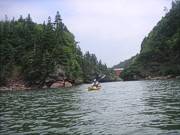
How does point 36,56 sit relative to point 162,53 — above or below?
below

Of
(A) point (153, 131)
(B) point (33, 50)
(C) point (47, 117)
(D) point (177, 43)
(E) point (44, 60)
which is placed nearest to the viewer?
(A) point (153, 131)

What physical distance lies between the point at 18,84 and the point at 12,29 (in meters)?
A: 33.0

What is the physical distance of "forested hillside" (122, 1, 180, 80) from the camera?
152375 mm

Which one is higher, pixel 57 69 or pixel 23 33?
pixel 23 33

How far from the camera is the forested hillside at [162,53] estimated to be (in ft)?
500

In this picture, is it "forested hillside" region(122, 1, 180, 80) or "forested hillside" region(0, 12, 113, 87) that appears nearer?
"forested hillside" region(0, 12, 113, 87)

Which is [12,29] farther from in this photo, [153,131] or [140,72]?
[153,131]

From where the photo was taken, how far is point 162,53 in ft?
528

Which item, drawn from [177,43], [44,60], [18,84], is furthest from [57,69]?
[177,43]

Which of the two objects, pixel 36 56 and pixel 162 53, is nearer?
pixel 36 56

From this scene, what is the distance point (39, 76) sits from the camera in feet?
380

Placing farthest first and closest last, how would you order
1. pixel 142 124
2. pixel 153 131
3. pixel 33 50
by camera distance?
pixel 33 50 → pixel 142 124 → pixel 153 131

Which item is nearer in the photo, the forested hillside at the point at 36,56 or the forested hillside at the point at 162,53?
the forested hillside at the point at 36,56

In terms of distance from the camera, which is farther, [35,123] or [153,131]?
[35,123]
